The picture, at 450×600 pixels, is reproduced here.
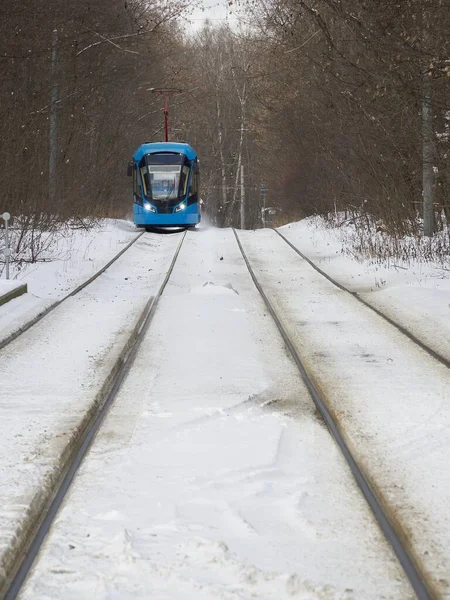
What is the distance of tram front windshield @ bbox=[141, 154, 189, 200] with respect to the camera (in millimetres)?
30469

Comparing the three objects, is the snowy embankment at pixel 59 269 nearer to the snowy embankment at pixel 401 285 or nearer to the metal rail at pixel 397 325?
the metal rail at pixel 397 325

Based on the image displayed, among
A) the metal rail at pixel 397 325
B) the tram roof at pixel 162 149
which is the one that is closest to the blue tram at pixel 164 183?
the tram roof at pixel 162 149

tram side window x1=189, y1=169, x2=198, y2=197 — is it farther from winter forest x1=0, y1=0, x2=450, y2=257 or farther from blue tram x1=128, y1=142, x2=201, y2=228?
winter forest x1=0, y1=0, x2=450, y2=257

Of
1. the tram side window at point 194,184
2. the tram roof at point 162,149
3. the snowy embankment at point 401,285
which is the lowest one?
the snowy embankment at point 401,285

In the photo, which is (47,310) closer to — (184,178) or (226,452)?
(226,452)

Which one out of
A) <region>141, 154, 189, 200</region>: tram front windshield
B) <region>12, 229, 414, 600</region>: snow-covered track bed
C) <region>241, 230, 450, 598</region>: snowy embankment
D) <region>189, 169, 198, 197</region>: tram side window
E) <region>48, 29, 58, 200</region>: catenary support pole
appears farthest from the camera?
<region>189, 169, 198, 197</region>: tram side window

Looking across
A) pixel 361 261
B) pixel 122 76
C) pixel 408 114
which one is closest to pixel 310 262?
pixel 361 261

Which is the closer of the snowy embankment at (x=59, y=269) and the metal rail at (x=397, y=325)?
the metal rail at (x=397, y=325)

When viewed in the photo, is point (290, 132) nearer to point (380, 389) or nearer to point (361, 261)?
point (361, 261)

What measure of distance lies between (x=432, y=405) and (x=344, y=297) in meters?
7.46

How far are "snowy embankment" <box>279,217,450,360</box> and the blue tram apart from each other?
18.7 feet

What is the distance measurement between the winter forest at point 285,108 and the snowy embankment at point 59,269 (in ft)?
2.64

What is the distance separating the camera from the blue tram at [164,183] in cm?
3048

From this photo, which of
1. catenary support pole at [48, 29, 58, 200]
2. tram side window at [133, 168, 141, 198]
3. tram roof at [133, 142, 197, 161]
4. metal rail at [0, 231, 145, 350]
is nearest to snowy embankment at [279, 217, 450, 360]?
metal rail at [0, 231, 145, 350]
